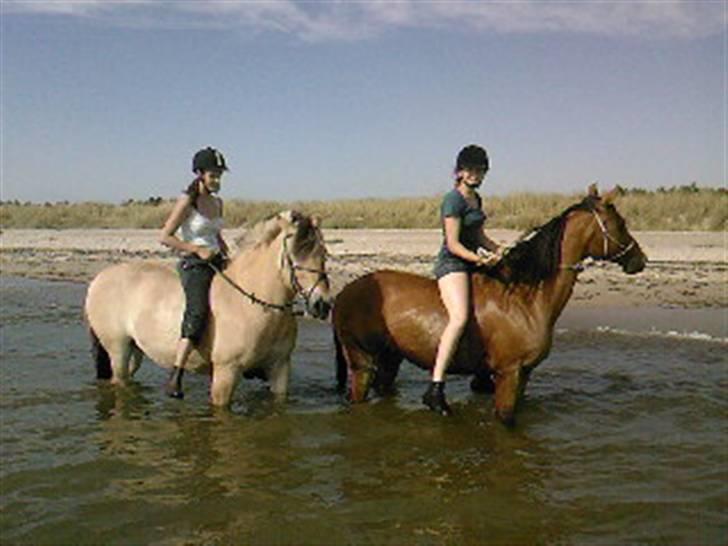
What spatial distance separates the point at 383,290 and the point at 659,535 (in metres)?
3.56

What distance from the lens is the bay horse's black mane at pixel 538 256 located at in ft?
24.0

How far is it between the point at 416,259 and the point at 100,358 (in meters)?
14.3

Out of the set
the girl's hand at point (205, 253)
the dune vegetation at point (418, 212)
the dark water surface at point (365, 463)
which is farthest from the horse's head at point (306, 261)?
the dune vegetation at point (418, 212)

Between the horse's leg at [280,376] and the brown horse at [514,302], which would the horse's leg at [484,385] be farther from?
the horse's leg at [280,376]

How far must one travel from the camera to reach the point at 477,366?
292 inches

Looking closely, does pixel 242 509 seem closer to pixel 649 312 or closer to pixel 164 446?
pixel 164 446

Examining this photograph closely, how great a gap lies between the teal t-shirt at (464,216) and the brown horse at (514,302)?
1.08 feet

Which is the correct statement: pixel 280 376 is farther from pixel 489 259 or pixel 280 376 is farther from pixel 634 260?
pixel 634 260

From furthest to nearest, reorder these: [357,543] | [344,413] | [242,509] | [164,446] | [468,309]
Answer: [344,413], [468,309], [164,446], [242,509], [357,543]

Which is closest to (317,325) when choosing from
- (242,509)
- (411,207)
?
(242,509)

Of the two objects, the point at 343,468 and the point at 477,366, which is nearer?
the point at 343,468

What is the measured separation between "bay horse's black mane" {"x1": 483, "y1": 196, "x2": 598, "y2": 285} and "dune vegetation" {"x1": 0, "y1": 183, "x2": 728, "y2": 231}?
12.2 metres

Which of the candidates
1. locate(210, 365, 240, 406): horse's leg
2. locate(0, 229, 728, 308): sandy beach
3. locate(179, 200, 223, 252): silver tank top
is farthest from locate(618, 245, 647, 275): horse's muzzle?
locate(179, 200, 223, 252): silver tank top

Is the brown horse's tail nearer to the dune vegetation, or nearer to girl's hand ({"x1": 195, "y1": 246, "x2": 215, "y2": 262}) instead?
girl's hand ({"x1": 195, "y1": 246, "x2": 215, "y2": 262})
